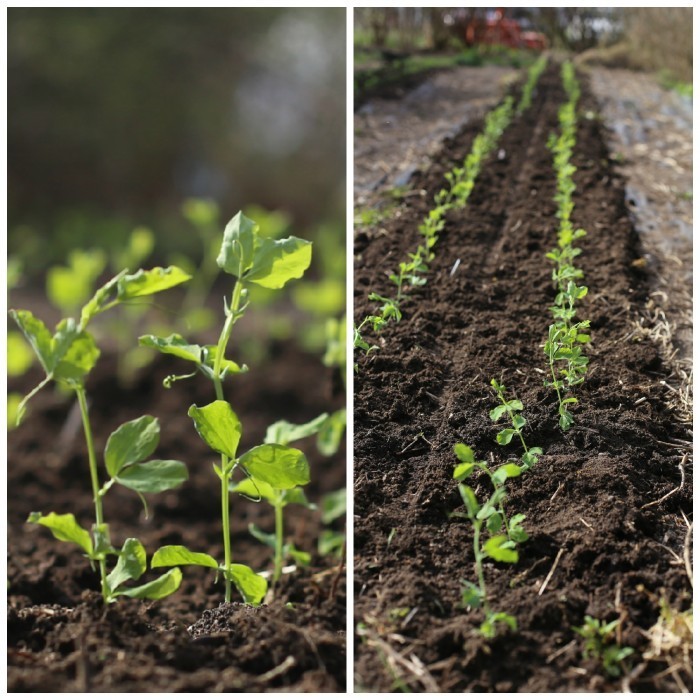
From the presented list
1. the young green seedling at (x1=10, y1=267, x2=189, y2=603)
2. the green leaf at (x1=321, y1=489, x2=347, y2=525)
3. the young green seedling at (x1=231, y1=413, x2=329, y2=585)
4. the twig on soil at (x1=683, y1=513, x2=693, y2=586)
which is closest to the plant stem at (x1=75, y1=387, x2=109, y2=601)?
the young green seedling at (x1=10, y1=267, x2=189, y2=603)

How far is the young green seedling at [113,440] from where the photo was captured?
97 cm

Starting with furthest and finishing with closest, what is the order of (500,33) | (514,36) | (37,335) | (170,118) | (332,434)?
(170,118) → (514,36) → (500,33) → (332,434) → (37,335)

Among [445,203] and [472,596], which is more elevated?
[445,203]

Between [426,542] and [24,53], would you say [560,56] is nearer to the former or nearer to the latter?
[24,53]

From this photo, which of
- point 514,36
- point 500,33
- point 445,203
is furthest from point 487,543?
point 514,36

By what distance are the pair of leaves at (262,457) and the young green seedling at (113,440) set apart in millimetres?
60

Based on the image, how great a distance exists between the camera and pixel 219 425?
3.42 ft

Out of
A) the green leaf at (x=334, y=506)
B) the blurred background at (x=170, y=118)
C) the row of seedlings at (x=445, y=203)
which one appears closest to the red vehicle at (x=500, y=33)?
the row of seedlings at (x=445, y=203)

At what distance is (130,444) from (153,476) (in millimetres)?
53

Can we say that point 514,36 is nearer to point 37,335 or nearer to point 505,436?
point 505,436

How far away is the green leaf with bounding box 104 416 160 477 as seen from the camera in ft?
3.43

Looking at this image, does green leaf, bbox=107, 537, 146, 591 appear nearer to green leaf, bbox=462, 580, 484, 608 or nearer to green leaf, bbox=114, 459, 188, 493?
green leaf, bbox=114, 459, 188, 493

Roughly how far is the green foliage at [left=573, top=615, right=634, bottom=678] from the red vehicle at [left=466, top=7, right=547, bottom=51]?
201cm

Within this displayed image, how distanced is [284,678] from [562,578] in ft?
1.38
